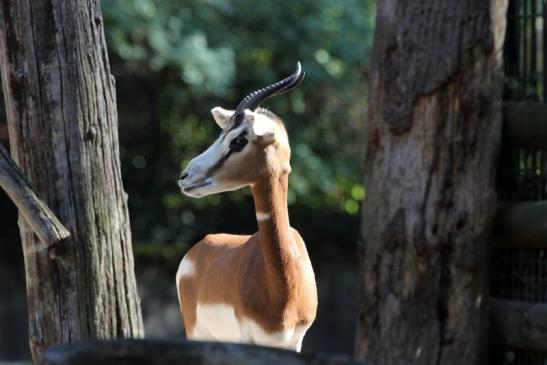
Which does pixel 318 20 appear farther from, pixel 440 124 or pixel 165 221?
pixel 440 124

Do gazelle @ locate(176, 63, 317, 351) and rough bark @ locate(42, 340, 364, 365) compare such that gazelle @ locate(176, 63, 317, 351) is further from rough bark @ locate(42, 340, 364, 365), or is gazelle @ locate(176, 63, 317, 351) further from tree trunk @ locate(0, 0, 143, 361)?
rough bark @ locate(42, 340, 364, 365)

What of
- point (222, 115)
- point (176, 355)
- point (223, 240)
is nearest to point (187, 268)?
point (223, 240)

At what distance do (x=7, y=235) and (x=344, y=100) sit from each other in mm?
3551

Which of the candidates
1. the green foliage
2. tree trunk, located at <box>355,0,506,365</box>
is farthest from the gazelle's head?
the green foliage

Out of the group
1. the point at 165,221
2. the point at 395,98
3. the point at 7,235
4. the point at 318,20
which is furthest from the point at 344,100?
the point at 395,98

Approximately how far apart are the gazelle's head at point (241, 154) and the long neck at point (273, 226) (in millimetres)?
54

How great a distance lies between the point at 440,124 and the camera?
5305 mm

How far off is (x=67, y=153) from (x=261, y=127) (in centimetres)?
71

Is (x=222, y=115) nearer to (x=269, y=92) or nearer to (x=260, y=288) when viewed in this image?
(x=269, y=92)

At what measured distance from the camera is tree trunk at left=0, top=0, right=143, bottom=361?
378 cm

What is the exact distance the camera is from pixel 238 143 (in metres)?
3.88

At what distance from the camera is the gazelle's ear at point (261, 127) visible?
3.86 meters

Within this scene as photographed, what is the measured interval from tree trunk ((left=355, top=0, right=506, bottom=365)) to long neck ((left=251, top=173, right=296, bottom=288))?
4.83 ft

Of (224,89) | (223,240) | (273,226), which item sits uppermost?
(224,89)
